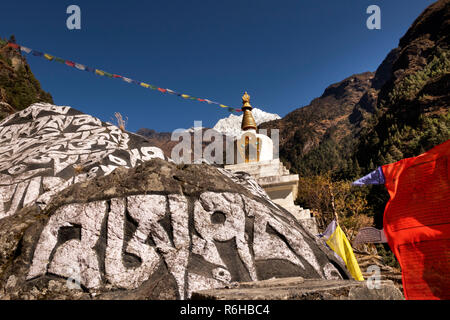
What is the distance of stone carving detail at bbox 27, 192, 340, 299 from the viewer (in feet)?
11.8

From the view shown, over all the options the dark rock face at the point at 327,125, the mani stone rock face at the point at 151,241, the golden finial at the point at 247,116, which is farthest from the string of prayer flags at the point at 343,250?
the dark rock face at the point at 327,125

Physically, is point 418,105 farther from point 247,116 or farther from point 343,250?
point 343,250

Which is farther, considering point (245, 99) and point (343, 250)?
point (245, 99)

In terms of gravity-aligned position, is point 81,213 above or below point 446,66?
below

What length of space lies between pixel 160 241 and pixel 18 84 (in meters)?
28.0

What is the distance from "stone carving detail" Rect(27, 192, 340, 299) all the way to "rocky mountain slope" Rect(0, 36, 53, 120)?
66.8 ft

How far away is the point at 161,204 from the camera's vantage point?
419 centimetres

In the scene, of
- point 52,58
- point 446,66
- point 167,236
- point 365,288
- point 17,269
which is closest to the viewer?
point 365,288

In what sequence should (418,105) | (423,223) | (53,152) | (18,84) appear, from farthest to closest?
(418,105)
(18,84)
(53,152)
(423,223)

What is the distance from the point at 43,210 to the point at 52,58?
10.5m

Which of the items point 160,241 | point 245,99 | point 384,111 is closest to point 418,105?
point 384,111

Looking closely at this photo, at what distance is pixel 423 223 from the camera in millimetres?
4348
